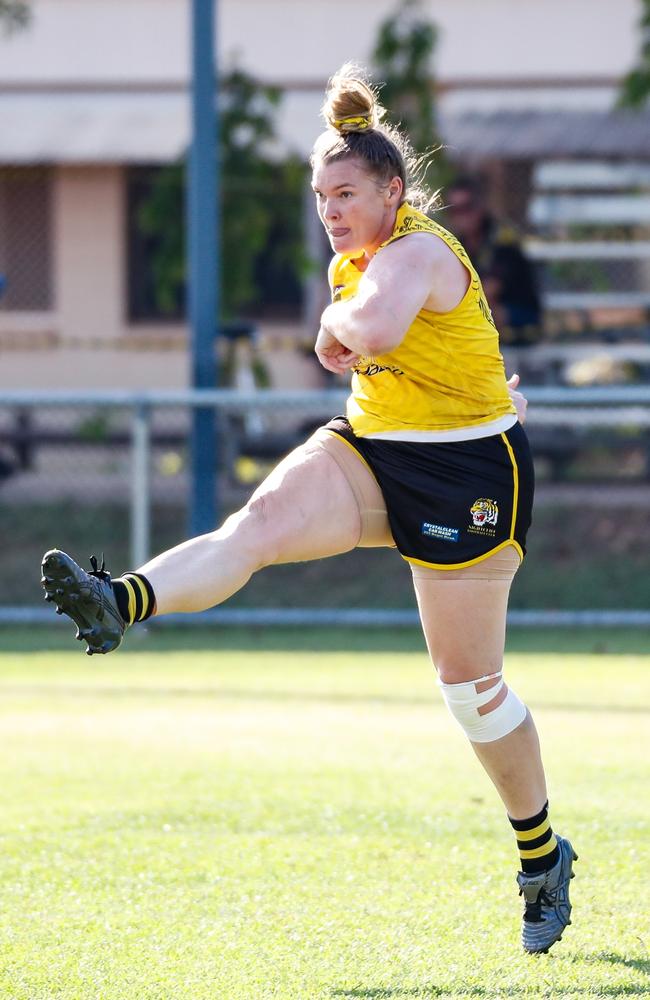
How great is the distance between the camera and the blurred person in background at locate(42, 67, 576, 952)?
401 centimetres

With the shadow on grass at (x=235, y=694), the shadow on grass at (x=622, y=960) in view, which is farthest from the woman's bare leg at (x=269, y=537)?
the shadow on grass at (x=235, y=694)

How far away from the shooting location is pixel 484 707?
4074mm

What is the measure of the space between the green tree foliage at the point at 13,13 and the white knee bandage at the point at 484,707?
483 inches

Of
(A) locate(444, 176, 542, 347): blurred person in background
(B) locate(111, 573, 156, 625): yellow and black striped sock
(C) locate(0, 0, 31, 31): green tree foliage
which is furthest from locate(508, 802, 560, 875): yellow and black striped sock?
(C) locate(0, 0, 31, 31): green tree foliage

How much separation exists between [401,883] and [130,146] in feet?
47.5

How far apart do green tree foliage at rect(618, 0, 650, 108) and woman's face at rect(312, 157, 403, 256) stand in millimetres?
11160

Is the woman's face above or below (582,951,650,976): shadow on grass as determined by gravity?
above

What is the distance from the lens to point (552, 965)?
3865mm

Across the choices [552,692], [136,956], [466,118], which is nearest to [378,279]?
[136,956]

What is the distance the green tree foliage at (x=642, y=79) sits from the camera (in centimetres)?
1465

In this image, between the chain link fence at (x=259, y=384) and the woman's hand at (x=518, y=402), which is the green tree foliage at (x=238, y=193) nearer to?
the chain link fence at (x=259, y=384)

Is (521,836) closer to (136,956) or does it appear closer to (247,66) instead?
(136,956)

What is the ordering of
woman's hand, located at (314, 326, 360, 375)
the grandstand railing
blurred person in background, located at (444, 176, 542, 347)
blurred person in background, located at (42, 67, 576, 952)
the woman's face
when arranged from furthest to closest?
blurred person in background, located at (444, 176, 542, 347) < the grandstand railing < woman's hand, located at (314, 326, 360, 375) < the woman's face < blurred person in background, located at (42, 67, 576, 952)

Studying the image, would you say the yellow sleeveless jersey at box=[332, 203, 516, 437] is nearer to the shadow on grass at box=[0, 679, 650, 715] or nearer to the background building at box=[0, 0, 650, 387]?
the shadow on grass at box=[0, 679, 650, 715]
